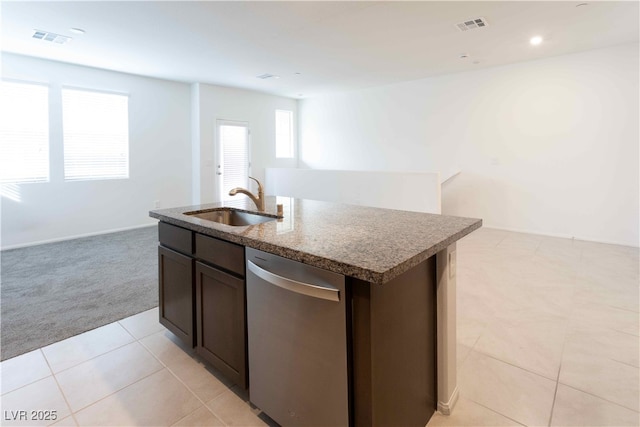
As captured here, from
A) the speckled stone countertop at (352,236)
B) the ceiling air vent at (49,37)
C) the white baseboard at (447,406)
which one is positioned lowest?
the white baseboard at (447,406)

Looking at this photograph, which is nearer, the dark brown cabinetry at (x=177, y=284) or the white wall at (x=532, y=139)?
the dark brown cabinetry at (x=177, y=284)

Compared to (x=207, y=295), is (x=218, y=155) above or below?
above

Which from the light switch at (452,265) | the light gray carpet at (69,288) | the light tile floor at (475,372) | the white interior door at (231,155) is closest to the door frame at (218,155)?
the white interior door at (231,155)

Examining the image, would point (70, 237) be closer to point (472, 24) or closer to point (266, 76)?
point (266, 76)

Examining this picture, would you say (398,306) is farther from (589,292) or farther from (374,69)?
(374,69)

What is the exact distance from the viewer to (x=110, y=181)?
5457mm

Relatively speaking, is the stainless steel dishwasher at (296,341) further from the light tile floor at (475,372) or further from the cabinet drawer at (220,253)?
the light tile floor at (475,372)

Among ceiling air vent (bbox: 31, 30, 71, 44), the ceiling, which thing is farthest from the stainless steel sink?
ceiling air vent (bbox: 31, 30, 71, 44)

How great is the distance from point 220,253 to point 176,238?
49 cm

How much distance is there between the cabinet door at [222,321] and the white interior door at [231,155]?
16.4 feet

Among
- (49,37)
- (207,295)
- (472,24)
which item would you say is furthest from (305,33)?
(207,295)

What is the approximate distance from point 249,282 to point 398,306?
0.65m

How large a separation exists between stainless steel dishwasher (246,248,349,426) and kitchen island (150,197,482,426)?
3 centimetres

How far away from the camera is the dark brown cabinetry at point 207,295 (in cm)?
159
